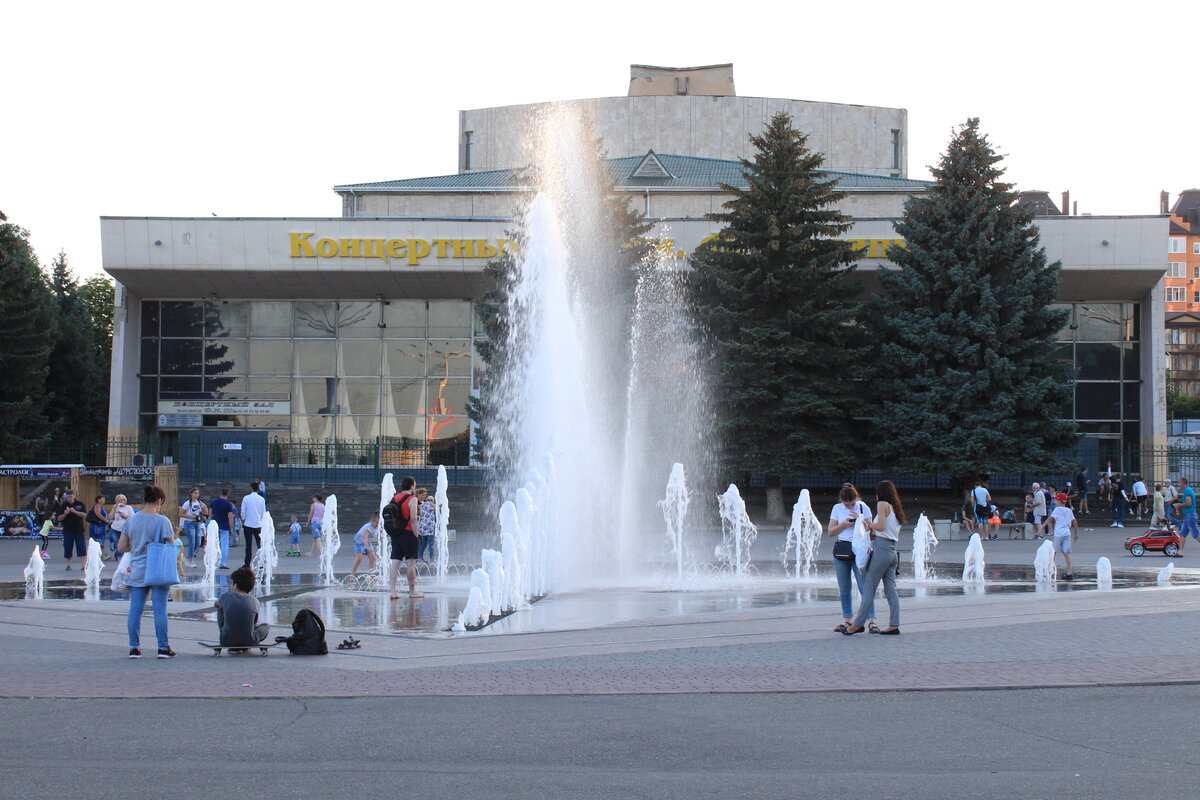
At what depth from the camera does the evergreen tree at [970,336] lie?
33000mm

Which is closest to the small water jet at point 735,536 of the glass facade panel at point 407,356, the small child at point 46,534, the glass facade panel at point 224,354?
the small child at point 46,534

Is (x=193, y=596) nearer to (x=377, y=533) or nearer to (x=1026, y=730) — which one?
(x=377, y=533)

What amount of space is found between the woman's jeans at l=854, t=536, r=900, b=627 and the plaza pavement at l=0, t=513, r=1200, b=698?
262 millimetres

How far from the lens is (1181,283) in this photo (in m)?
119

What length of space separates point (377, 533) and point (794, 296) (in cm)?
1654

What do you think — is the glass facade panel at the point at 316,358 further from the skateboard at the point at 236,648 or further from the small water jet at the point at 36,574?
the skateboard at the point at 236,648

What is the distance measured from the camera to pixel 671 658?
32.4 ft

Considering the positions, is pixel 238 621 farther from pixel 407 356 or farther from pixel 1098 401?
pixel 1098 401

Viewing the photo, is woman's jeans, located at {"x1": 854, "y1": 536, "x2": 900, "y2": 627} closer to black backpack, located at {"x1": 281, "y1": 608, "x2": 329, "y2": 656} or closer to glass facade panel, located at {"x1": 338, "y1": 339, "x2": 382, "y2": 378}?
black backpack, located at {"x1": 281, "y1": 608, "x2": 329, "y2": 656}

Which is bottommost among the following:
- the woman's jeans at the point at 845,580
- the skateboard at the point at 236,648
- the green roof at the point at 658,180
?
the skateboard at the point at 236,648

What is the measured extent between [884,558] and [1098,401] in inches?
1399

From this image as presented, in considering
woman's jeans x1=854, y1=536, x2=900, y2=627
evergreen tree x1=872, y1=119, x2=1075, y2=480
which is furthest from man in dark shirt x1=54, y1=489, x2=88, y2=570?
evergreen tree x1=872, y1=119, x2=1075, y2=480

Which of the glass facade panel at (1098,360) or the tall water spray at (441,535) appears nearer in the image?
the tall water spray at (441,535)

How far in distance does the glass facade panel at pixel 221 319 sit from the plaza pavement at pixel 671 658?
31.9 metres
